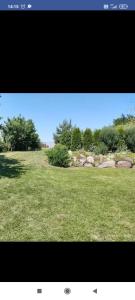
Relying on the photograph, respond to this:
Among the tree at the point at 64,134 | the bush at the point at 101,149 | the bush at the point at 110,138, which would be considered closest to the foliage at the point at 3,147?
the tree at the point at 64,134

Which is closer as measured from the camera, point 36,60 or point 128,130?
point 36,60

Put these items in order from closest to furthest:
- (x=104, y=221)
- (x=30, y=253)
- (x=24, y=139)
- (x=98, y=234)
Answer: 1. (x=30, y=253)
2. (x=98, y=234)
3. (x=104, y=221)
4. (x=24, y=139)

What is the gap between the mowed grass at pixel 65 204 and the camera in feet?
12.5

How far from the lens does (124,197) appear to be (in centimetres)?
547

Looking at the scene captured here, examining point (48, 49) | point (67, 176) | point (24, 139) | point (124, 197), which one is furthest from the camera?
point (24, 139)

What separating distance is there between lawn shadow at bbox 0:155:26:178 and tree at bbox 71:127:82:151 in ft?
9.51

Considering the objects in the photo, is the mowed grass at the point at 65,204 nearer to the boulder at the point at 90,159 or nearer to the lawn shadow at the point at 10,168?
the lawn shadow at the point at 10,168

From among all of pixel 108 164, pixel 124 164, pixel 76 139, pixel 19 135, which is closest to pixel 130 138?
pixel 76 139

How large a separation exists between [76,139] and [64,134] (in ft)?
1.82

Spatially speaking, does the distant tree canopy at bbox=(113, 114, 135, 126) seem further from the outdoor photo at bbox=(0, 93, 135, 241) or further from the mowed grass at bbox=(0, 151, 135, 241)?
the mowed grass at bbox=(0, 151, 135, 241)
